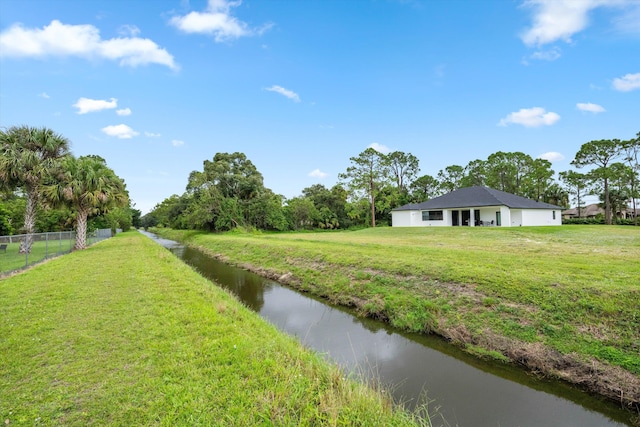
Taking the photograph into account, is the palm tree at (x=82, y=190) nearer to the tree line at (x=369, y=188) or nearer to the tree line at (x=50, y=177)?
the tree line at (x=50, y=177)

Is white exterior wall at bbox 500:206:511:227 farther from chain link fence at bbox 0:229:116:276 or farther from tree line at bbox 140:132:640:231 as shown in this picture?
chain link fence at bbox 0:229:116:276

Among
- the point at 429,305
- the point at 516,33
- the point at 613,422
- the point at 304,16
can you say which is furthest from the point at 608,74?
the point at 613,422

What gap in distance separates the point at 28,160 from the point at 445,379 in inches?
907

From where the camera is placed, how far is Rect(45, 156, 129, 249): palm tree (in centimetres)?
1645

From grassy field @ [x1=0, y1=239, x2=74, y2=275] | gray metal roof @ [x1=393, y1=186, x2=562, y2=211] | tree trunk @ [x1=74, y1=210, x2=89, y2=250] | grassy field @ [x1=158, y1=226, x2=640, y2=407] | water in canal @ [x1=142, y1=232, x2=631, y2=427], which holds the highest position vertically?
gray metal roof @ [x1=393, y1=186, x2=562, y2=211]

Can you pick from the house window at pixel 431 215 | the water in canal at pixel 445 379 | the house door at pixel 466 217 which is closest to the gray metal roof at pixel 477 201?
the house window at pixel 431 215

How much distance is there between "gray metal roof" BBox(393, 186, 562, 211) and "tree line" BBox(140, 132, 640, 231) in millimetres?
8491

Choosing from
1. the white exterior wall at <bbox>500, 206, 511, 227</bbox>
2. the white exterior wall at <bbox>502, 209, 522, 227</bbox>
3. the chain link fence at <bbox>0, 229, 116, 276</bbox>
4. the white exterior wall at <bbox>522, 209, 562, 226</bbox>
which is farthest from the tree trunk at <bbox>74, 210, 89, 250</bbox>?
the white exterior wall at <bbox>522, 209, 562, 226</bbox>

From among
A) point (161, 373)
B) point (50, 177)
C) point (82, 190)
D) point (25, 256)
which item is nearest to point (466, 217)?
point (161, 373)

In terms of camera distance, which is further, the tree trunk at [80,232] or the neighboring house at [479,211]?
the neighboring house at [479,211]

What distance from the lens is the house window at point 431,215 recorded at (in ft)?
104

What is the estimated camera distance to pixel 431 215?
32.3 meters

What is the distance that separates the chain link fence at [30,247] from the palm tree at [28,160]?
930 mm

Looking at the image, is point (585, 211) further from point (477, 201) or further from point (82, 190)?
point (82, 190)
